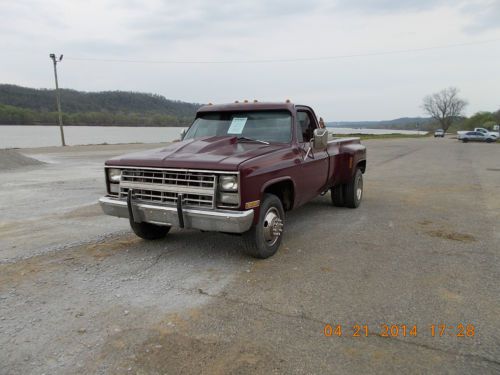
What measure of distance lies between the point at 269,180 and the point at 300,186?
92cm

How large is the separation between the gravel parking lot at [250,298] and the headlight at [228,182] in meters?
0.92

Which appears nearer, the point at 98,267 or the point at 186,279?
the point at 186,279

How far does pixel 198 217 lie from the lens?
4.11 meters

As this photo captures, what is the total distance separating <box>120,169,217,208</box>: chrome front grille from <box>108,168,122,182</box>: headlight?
14cm

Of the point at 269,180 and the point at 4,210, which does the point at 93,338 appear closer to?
the point at 269,180

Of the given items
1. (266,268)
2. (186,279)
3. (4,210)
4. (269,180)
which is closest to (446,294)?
(266,268)

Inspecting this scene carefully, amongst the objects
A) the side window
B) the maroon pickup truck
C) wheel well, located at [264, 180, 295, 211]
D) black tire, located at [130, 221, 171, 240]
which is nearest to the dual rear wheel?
the maroon pickup truck

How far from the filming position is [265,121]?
17.8 ft

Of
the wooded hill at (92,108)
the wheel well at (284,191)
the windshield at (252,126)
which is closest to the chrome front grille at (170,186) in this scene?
the wheel well at (284,191)

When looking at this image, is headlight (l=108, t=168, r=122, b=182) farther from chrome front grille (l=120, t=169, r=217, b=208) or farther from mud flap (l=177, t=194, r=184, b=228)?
mud flap (l=177, t=194, r=184, b=228)

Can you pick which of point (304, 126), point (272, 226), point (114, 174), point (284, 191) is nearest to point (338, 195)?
point (304, 126)

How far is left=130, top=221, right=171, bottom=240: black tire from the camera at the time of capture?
519cm

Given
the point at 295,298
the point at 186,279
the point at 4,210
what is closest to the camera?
the point at 295,298

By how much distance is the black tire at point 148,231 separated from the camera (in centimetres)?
519
